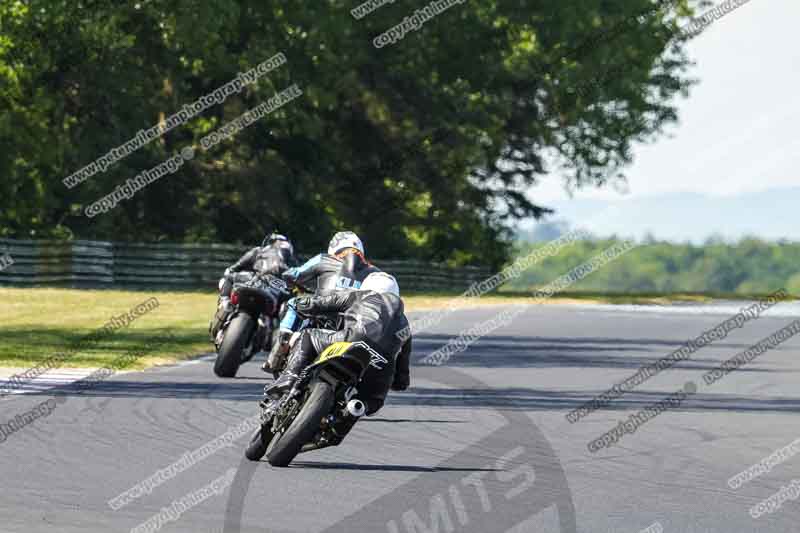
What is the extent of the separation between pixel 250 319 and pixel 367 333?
22.9 feet

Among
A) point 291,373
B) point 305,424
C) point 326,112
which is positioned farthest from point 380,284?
point 326,112

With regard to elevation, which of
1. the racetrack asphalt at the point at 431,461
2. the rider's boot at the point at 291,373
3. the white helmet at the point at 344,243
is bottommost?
the racetrack asphalt at the point at 431,461

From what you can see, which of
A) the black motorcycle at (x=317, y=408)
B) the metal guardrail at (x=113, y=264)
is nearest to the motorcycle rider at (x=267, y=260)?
the black motorcycle at (x=317, y=408)

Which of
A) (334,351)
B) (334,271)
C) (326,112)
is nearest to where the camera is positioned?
(334,351)

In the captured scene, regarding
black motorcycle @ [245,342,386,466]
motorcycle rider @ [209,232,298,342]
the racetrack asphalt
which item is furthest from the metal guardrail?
black motorcycle @ [245,342,386,466]

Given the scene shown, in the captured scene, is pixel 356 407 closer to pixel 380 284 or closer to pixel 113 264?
pixel 380 284

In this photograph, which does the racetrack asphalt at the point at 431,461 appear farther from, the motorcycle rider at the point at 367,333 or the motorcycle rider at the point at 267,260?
the motorcycle rider at the point at 267,260

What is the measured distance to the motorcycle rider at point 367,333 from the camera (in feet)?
37.8

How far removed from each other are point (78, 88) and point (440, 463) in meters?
36.9

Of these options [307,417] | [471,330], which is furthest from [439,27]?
[307,417]

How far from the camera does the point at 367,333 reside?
11.5 meters

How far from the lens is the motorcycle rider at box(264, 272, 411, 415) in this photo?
11531mm

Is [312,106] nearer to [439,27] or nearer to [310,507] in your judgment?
[439,27]

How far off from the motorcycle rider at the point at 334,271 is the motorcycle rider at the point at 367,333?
25cm
